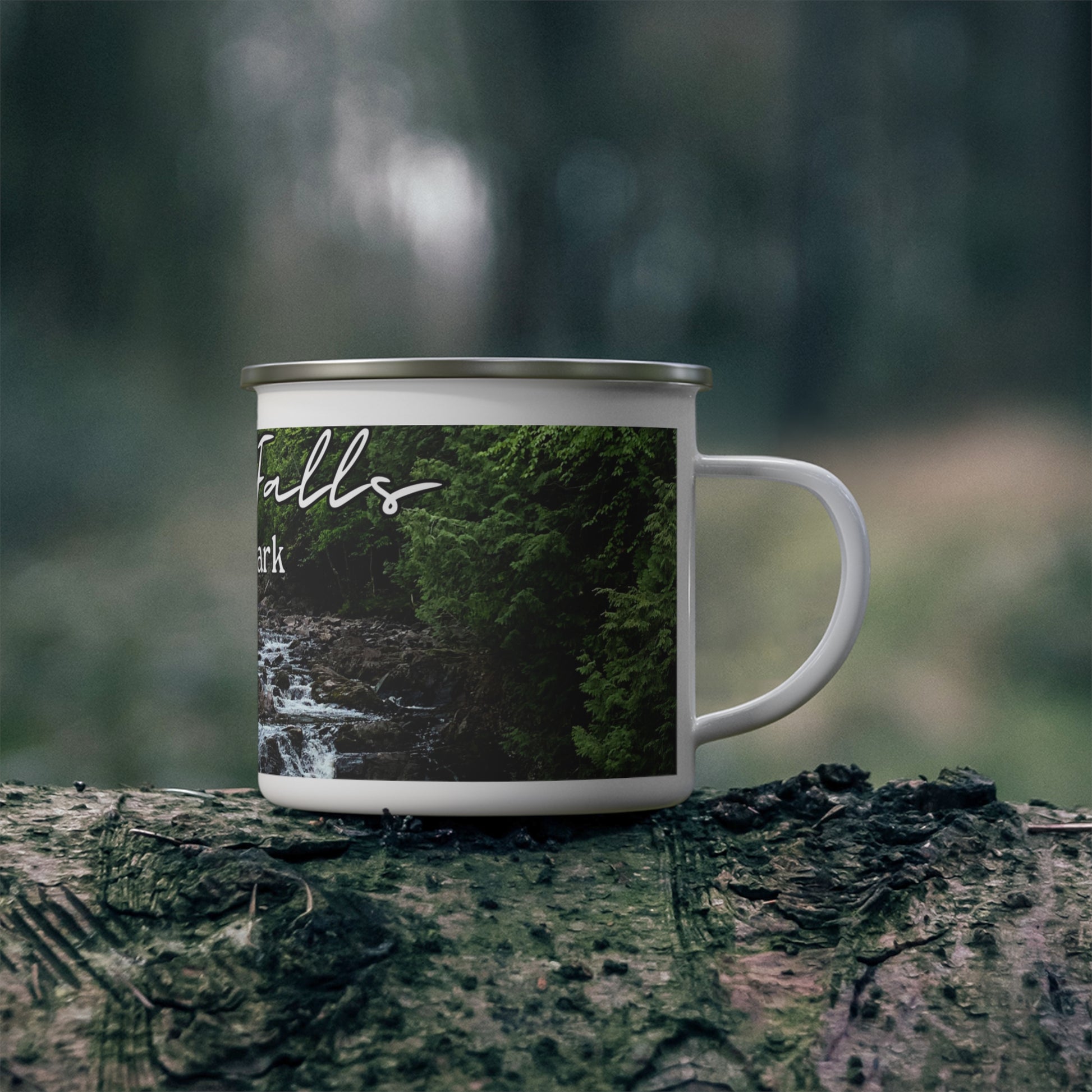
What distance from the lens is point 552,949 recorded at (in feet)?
3.19

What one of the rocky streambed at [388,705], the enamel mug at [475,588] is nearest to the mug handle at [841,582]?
the enamel mug at [475,588]

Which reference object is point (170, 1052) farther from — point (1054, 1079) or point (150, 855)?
point (1054, 1079)

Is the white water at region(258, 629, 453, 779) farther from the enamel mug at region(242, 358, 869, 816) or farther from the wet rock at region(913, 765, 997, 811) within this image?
the wet rock at region(913, 765, 997, 811)

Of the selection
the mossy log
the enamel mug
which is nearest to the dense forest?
the enamel mug

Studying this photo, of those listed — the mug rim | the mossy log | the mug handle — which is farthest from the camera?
the mug handle

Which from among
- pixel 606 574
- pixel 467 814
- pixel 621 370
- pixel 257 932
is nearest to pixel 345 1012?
pixel 257 932

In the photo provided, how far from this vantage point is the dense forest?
108 cm

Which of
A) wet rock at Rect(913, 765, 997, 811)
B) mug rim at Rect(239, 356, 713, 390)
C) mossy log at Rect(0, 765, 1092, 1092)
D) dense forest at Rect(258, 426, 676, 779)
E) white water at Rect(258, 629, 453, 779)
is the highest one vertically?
mug rim at Rect(239, 356, 713, 390)

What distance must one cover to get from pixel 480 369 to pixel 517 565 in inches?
6.0

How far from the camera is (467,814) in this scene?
109 centimetres

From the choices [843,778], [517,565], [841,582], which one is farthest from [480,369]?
[843,778]

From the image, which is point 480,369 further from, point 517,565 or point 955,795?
point 955,795

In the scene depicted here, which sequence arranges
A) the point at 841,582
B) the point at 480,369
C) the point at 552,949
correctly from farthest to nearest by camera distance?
the point at 841,582 → the point at 480,369 → the point at 552,949

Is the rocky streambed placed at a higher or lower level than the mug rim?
lower
